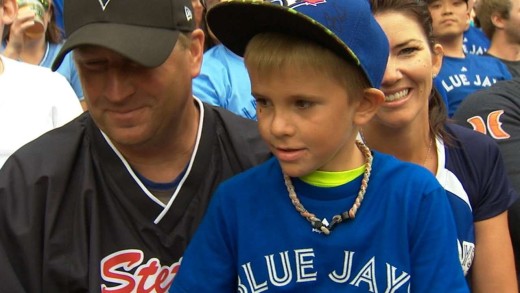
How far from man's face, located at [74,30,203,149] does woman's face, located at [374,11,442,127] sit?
0.68m

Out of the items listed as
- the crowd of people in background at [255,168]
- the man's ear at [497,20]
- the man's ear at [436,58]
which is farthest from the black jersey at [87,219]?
the man's ear at [497,20]

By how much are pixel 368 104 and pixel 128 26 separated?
646mm

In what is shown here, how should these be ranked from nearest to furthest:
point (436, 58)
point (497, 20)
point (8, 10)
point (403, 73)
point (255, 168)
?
1. point (255, 168)
2. point (403, 73)
3. point (436, 58)
4. point (8, 10)
5. point (497, 20)

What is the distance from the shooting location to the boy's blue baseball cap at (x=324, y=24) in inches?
70.7

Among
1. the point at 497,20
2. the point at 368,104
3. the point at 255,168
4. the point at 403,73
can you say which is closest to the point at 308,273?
the point at 255,168

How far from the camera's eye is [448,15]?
197 inches

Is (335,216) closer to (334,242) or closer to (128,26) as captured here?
(334,242)

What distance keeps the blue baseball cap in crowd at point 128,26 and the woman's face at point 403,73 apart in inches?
27.6

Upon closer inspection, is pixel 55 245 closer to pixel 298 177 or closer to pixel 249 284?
pixel 249 284

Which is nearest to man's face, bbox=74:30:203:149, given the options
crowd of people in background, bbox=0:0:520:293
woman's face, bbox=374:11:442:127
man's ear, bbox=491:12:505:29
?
crowd of people in background, bbox=0:0:520:293

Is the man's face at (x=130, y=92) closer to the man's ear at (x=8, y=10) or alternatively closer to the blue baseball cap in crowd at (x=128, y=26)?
the blue baseball cap in crowd at (x=128, y=26)

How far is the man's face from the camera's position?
201cm

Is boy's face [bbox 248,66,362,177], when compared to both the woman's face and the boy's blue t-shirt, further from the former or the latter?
the woman's face

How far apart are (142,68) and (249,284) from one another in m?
0.61
